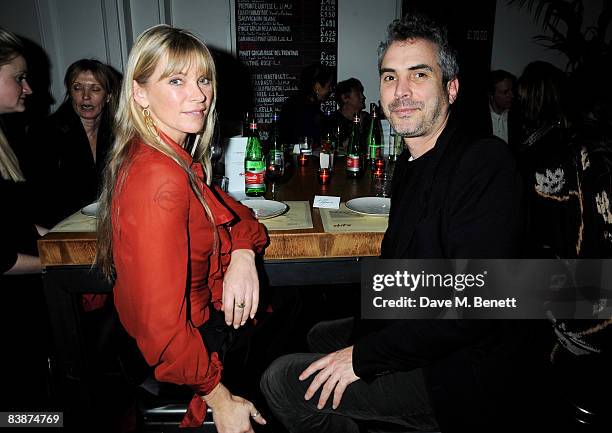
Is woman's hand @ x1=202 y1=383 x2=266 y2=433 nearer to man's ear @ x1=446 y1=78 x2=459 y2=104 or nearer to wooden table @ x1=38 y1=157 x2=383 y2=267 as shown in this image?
wooden table @ x1=38 y1=157 x2=383 y2=267

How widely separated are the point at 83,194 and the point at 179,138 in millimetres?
1688

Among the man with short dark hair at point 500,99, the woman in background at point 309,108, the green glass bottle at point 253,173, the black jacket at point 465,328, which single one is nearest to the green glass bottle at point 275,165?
the green glass bottle at point 253,173

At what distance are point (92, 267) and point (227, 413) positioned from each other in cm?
60

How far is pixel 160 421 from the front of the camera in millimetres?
1013

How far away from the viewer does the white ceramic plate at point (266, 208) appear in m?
1.45

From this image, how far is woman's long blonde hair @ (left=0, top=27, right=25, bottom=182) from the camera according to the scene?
1.64 m

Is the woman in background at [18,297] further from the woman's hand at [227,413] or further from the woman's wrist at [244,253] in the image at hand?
the woman's hand at [227,413]

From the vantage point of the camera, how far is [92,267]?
1.23 metres

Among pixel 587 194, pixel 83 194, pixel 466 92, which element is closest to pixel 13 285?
pixel 83 194

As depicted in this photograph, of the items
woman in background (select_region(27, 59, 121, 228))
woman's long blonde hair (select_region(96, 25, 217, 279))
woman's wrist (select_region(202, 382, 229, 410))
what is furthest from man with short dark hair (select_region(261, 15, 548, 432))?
woman in background (select_region(27, 59, 121, 228))

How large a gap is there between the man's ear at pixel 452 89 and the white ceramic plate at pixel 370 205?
431 millimetres

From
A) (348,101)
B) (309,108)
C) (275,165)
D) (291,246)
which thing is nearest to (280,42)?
(309,108)

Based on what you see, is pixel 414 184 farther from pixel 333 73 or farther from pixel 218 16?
pixel 218 16

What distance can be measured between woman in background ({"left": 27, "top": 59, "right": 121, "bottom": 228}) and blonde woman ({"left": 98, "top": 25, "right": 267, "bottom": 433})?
1.60 metres
